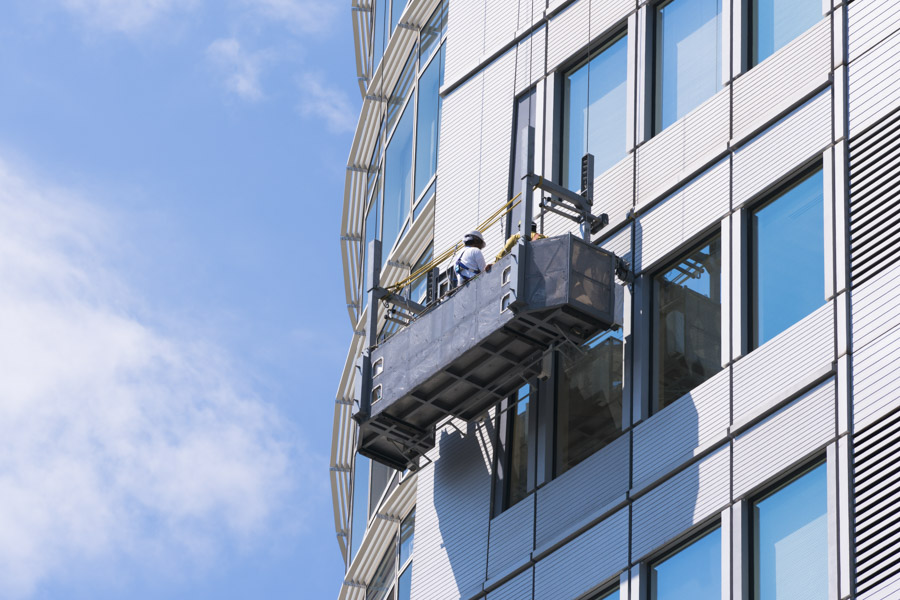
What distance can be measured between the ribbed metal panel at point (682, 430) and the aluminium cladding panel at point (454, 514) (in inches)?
149

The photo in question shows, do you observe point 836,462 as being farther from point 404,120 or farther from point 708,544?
point 404,120

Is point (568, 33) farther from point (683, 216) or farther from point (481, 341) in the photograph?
point (481, 341)

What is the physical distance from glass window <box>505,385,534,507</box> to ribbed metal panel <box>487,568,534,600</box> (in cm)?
154

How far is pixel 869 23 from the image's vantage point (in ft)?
92.9

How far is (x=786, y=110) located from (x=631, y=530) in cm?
670

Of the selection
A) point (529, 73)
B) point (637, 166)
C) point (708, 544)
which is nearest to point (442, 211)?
point (529, 73)

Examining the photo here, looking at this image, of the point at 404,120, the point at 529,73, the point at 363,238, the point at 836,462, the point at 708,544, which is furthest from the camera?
the point at 363,238

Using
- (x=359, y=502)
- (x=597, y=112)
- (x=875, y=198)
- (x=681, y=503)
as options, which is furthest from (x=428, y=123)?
(x=875, y=198)

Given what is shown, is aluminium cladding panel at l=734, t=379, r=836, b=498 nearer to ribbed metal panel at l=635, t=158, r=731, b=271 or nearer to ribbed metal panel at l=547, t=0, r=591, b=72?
ribbed metal panel at l=635, t=158, r=731, b=271

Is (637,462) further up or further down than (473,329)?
further down

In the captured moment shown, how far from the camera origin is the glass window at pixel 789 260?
91.0 ft

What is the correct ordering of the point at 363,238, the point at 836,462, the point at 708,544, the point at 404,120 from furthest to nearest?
the point at 363,238 → the point at 404,120 → the point at 708,544 → the point at 836,462

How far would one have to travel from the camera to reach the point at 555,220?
3331 cm

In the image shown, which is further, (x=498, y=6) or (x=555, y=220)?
(x=498, y=6)
